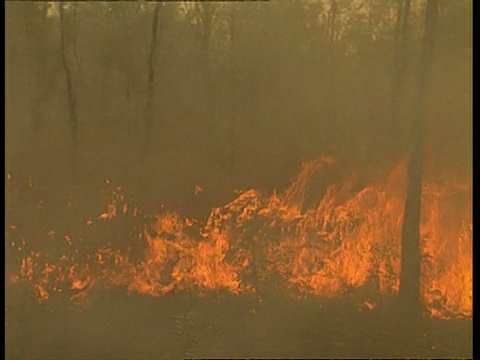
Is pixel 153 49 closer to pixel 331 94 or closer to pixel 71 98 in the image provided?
pixel 71 98

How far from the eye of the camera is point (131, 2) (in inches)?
78.6

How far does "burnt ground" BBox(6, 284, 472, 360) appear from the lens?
2.04 metres

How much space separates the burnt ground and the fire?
0.17 feet

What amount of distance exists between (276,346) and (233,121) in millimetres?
798

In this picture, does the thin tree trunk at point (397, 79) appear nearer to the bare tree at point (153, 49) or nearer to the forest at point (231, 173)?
the forest at point (231, 173)

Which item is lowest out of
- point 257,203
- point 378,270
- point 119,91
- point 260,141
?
point 378,270

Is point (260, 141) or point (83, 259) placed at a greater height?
point (260, 141)

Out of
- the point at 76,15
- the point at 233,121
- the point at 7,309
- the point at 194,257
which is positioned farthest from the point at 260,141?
the point at 7,309

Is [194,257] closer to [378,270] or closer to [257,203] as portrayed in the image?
[257,203]

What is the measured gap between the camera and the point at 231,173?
2.03m

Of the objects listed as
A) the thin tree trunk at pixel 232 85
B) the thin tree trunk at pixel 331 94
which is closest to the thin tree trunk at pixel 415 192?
the thin tree trunk at pixel 331 94

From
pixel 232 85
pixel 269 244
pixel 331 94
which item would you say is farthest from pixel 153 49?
pixel 269 244

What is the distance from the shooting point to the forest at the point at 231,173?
2.00 meters

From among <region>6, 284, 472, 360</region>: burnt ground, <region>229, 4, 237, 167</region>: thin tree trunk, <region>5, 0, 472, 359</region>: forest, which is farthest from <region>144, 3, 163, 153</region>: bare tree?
<region>6, 284, 472, 360</region>: burnt ground
